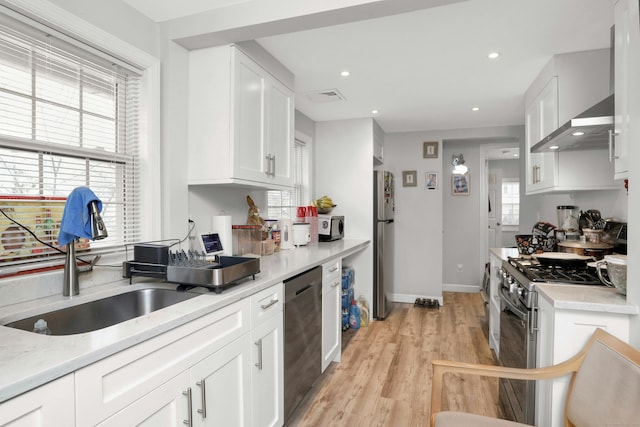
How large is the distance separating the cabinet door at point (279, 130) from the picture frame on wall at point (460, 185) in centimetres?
361

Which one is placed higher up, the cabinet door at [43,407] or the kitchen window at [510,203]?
the kitchen window at [510,203]

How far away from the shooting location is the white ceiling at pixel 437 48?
203 cm

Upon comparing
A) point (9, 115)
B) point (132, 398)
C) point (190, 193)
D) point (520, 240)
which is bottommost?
point (132, 398)

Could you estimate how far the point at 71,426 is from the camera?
2.96 feet

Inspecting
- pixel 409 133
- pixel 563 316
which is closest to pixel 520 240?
pixel 563 316

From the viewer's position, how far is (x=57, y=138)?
63.0 inches

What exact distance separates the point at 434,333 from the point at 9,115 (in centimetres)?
378

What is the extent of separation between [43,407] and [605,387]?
1.63 metres

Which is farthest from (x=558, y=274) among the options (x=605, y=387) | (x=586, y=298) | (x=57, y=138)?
(x=57, y=138)

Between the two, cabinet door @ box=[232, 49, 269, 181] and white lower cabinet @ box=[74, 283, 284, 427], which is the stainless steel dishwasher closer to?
white lower cabinet @ box=[74, 283, 284, 427]

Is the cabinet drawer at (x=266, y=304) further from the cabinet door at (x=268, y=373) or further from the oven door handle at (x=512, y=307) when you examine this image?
the oven door handle at (x=512, y=307)

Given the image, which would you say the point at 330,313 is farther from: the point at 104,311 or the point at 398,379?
the point at 104,311

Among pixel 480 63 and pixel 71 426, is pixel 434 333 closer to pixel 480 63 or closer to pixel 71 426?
pixel 480 63

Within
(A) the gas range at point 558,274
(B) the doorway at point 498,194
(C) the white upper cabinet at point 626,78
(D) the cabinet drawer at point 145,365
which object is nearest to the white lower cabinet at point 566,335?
(A) the gas range at point 558,274
